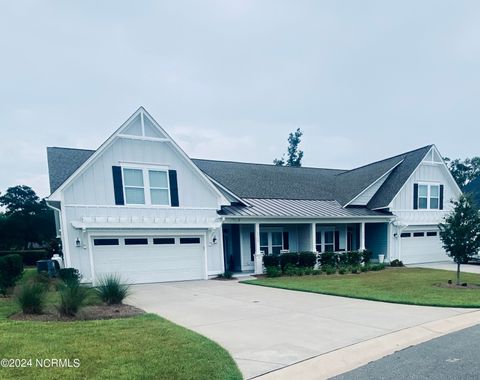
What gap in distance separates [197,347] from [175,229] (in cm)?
961

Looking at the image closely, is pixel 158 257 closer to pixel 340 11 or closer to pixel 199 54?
pixel 199 54

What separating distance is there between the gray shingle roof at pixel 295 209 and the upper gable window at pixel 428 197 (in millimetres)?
3031

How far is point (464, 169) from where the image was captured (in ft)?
140

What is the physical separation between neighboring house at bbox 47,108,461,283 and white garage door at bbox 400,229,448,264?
2.6 inches

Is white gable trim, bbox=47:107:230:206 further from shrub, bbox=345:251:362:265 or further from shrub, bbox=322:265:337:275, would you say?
shrub, bbox=345:251:362:265

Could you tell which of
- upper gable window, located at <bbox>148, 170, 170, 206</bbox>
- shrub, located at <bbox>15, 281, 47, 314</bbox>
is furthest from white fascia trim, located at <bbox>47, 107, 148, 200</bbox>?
shrub, located at <bbox>15, 281, 47, 314</bbox>

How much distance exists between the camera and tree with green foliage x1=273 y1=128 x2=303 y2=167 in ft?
166

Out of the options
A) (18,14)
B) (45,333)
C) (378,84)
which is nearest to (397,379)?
(45,333)

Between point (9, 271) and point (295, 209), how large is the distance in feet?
42.7

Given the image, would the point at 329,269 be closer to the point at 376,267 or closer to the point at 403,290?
the point at 376,267

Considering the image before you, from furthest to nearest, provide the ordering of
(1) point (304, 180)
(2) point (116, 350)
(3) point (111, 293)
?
(1) point (304, 180) < (3) point (111, 293) < (2) point (116, 350)

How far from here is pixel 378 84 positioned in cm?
1852

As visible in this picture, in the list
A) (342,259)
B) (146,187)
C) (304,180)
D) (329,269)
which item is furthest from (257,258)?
(304,180)

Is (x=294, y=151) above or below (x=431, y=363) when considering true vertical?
above
